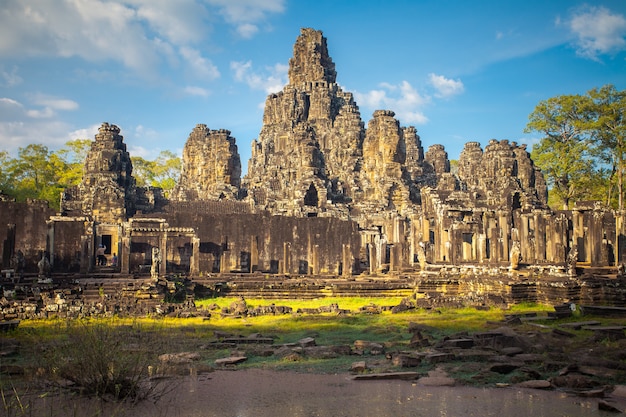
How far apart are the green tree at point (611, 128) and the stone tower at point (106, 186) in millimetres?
30780

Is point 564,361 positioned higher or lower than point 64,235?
lower

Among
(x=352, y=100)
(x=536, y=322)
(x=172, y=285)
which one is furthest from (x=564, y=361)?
(x=352, y=100)

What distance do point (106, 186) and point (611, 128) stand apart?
108 ft

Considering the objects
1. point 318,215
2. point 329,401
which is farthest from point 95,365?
point 318,215

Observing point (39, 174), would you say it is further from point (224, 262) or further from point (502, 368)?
point (502, 368)

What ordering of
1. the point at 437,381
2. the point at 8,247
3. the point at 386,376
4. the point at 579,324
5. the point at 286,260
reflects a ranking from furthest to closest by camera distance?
the point at 286,260, the point at 8,247, the point at 579,324, the point at 386,376, the point at 437,381

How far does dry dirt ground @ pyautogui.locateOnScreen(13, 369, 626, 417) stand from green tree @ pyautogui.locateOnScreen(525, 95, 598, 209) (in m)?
37.6

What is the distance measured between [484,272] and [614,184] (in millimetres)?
23820

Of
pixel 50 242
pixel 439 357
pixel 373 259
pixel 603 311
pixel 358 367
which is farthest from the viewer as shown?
pixel 373 259

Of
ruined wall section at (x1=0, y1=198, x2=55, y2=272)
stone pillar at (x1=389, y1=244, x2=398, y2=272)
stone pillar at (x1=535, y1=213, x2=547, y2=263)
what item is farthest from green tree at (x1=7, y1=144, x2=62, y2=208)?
stone pillar at (x1=535, y1=213, x2=547, y2=263)

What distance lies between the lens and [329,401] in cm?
745

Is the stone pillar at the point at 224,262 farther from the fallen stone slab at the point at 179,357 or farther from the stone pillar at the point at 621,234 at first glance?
the fallen stone slab at the point at 179,357

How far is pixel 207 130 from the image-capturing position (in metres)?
58.9

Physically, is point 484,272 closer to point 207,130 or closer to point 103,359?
point 103,359
